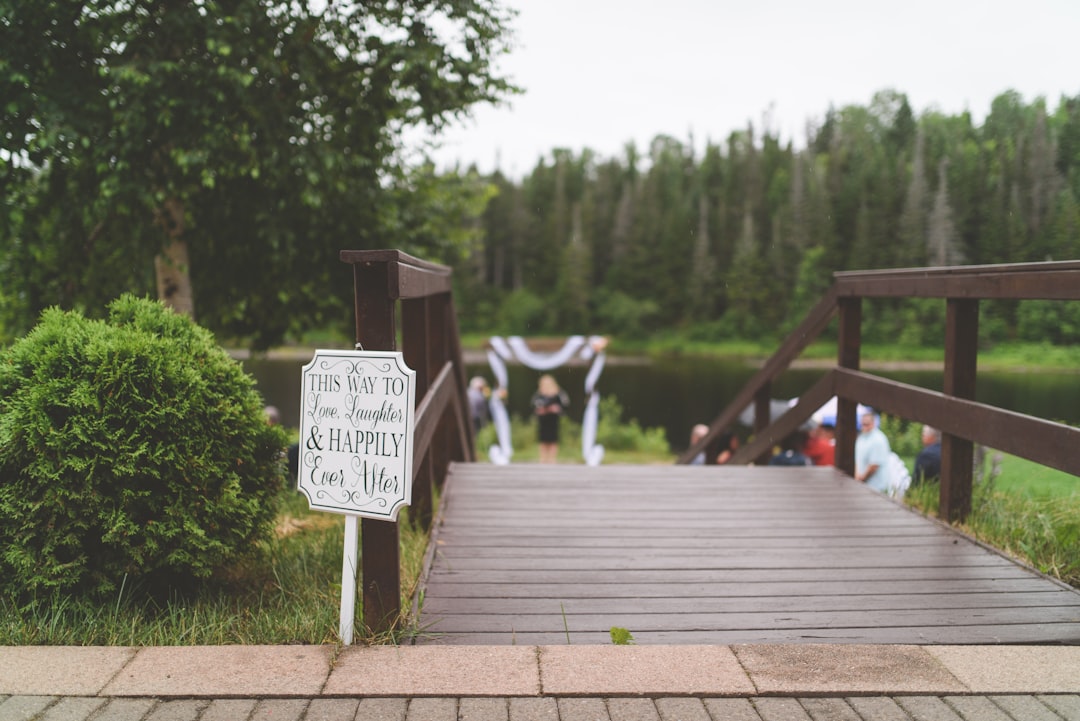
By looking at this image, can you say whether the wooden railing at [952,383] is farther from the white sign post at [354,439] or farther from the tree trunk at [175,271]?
the tree trunk at [175,271]

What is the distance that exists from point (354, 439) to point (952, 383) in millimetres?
3018

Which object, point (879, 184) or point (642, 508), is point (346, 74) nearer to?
point (642, 508)

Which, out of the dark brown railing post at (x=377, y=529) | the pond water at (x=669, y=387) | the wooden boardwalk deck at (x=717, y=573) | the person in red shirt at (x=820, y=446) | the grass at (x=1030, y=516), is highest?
the dark brown railing post at (x=377, y=529)

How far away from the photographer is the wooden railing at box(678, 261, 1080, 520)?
347 cm

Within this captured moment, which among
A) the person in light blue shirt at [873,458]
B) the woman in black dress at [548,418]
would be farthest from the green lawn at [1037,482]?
the woman in black dress at [548,418]

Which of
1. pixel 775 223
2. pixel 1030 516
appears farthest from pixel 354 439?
pixel 775 223

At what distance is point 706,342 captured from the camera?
6519 centimetres

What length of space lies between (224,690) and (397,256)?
1.43 metres

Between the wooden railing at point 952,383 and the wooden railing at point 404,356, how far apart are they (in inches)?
96.9

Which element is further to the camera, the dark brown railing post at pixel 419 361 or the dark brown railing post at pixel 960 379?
the dark brown railing post at pixel 960 379

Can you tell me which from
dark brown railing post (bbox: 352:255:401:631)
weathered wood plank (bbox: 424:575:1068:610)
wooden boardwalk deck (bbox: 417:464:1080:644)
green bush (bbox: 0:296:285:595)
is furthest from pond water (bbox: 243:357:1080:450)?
green bush (bbox: 0:296:285:595)

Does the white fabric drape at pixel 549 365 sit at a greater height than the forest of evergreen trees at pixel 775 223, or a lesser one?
lesser

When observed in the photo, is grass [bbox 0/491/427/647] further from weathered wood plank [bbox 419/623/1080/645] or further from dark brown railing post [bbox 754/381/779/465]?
dark brown railing post [bbox 754/381/779/465]

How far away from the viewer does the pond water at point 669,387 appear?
28109mm
